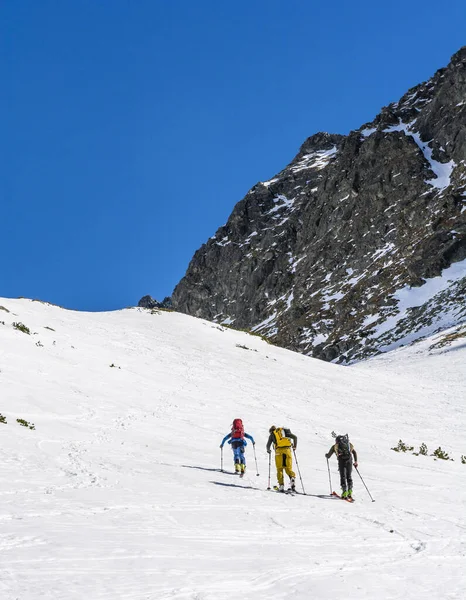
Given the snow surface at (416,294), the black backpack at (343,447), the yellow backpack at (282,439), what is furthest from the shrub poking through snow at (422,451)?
the snow surface at (416,294)

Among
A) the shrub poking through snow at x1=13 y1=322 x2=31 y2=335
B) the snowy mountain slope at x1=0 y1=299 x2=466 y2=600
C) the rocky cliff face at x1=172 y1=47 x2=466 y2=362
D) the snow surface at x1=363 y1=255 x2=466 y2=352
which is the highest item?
the rocky cliff face at x1=172 y1=47 x2=466 y2=362

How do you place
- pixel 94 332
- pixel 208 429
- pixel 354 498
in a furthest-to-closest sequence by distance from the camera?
pixel 94 332
pixel 208 429
pixel 354 498

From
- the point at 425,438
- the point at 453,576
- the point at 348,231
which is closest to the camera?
the point at 453,576

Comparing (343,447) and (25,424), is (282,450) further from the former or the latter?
(25,424)

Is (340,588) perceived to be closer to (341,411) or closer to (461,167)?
(341,411)

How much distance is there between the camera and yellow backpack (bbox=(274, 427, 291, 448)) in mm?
13523

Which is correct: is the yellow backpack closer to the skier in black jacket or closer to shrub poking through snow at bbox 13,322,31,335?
the skier in black jacket

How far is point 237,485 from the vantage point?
12625 mm

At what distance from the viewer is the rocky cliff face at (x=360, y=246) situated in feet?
291

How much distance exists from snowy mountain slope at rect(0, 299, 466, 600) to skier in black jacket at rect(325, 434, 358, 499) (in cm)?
39

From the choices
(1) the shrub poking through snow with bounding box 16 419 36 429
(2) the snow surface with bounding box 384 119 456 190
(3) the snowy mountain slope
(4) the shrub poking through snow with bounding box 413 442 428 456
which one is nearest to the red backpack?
(3) the snowy mountain slope

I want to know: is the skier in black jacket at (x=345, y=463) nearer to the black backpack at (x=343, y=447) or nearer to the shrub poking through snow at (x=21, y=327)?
the black backpack at (x=343, y=447)

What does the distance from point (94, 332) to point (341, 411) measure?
658 inches

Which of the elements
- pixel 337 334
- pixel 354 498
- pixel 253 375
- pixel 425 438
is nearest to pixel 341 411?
pixel 425 438
